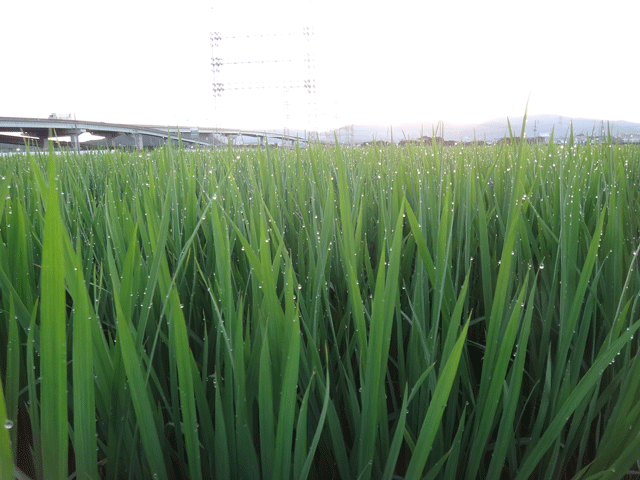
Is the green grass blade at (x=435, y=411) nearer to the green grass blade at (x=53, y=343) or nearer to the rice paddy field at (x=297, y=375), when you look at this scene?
the rice paddy field at (x=297, y=375)

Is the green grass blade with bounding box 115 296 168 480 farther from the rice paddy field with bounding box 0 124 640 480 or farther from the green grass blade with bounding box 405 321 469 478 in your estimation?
the green grass blade with bounding box 405 321 469 478

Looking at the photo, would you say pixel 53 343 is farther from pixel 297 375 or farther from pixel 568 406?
pixel 568 406

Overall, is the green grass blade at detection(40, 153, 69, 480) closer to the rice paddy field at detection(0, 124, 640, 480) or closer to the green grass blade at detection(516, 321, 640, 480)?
the rice paddy field at detection(0, 124, 640, 480)

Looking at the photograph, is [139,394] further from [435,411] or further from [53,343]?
[435,411]

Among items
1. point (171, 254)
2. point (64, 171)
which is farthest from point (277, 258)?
point (64, 171)

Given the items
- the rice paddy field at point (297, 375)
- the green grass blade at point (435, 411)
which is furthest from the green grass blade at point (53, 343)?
the green grass blade at point (435, 411)

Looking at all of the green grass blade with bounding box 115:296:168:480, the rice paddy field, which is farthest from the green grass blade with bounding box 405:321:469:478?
the green grass blade with bounding box 115:296:168:480

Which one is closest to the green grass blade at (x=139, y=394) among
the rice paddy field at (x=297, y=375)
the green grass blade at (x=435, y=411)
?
the rice paddy field at (x=297, y=375)

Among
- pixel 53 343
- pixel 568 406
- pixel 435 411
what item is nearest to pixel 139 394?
pixel 53 343

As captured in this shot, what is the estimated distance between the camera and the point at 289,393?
291mm

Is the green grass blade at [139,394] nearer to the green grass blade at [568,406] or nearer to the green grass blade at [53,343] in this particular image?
the green grass blade at [53,343]

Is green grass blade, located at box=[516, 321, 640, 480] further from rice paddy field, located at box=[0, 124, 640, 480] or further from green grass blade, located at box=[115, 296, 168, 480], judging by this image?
green grass blade, located at box=[115, 296, 168, 480]

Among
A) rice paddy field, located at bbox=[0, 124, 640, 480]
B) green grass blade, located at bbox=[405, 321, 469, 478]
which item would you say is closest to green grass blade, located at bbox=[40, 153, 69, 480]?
rice paddy field, located at bbox=[0, 124, 640, 480]

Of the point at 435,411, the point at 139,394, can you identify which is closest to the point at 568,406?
the point at 435,411
